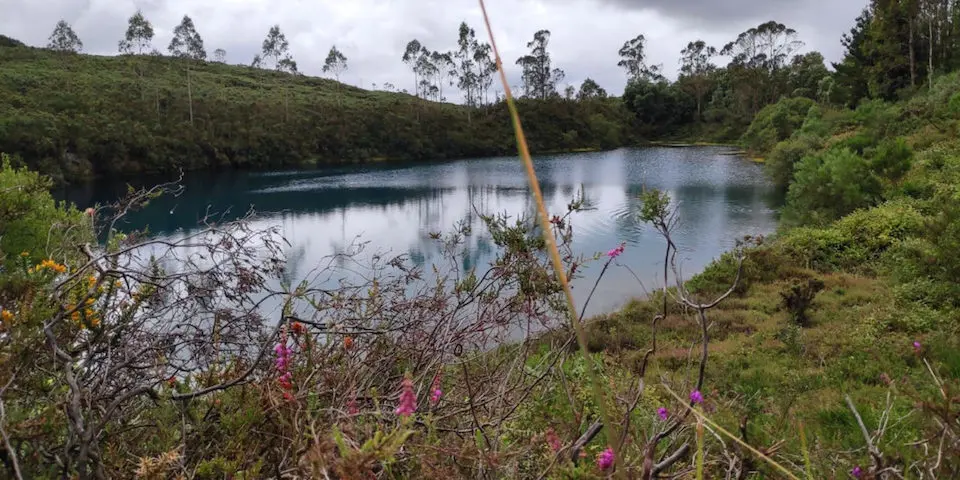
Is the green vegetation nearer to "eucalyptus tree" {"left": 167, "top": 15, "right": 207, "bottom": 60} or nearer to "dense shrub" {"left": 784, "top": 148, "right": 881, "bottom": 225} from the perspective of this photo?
"dense shrub" {"left": 784, "top": 148, "right": 881, "bottom": 225}

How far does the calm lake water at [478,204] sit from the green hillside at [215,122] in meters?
2.68

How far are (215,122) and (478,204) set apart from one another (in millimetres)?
24655

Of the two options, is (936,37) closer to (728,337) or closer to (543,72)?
(728,337)

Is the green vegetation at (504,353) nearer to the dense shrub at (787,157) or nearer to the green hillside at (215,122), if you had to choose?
the dense shrub at (787,157)

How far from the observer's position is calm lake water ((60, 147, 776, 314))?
1211 centimetres

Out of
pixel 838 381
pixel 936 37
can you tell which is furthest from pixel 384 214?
pixel 936 37

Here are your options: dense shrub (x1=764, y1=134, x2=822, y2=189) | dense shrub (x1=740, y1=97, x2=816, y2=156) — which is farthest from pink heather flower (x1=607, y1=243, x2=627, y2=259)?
dense shrub (x1=740, y1=97, x2=816, y2=156)

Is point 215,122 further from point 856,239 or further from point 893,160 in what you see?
point 856,239

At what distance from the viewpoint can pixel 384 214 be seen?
19.5 m

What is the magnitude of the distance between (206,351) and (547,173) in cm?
2845

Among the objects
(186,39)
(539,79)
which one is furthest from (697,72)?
(186,39)

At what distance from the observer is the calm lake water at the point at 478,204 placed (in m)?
12.1

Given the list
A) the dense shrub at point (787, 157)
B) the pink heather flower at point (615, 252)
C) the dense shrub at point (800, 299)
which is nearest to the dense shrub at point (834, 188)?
the dense shrub at point (800, 299)

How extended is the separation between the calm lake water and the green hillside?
8.81 ft
